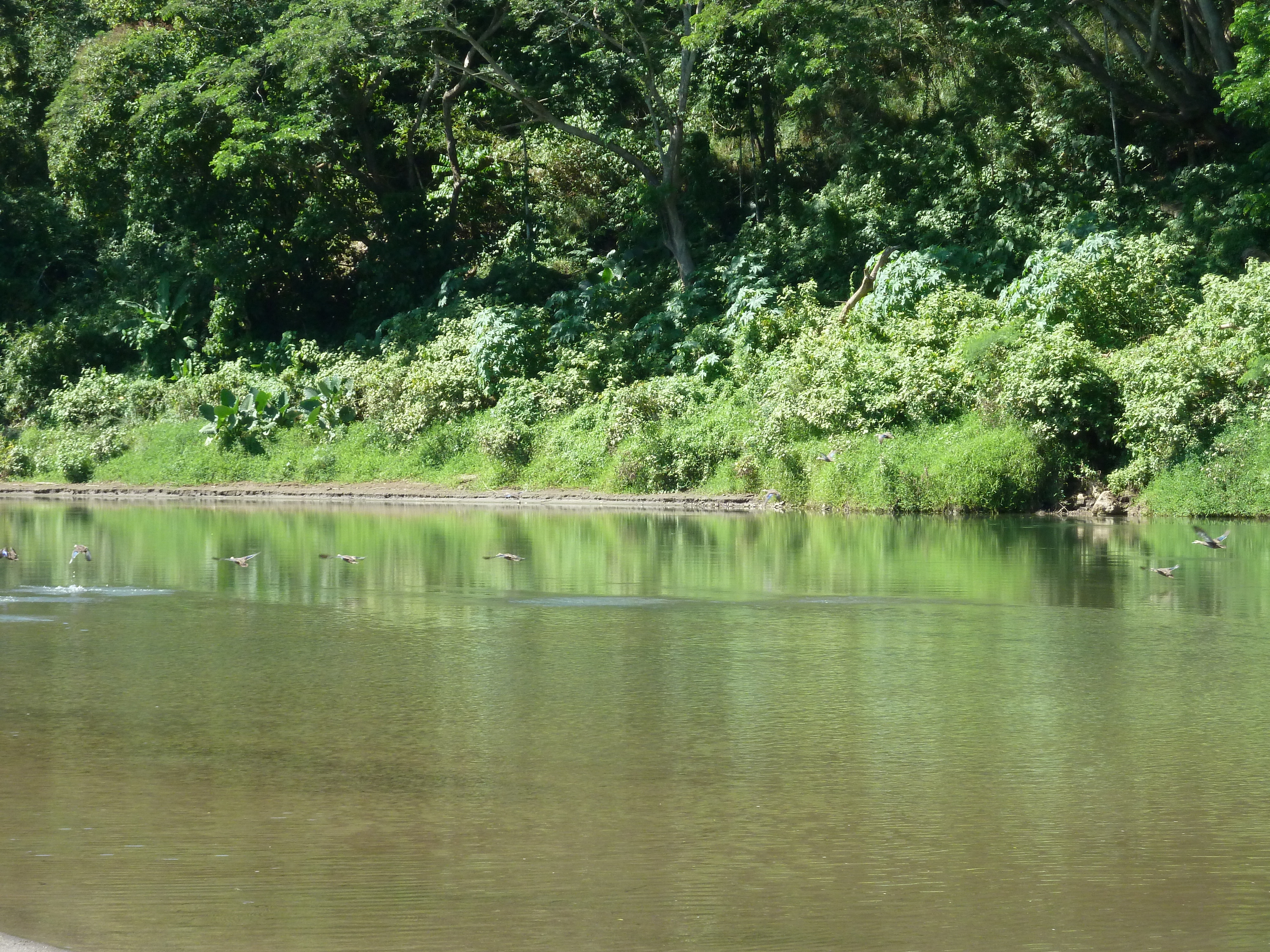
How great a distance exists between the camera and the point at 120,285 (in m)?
39.8

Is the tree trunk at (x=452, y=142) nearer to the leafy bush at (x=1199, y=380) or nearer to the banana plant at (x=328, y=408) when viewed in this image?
the banana plant at (x=328, y=408)

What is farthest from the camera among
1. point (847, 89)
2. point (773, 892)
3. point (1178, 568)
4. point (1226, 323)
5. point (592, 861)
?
point (847, 89)

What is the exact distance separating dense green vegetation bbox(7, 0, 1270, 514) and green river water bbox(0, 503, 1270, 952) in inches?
411

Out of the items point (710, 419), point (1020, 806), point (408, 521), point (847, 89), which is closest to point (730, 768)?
point (1020, 806)

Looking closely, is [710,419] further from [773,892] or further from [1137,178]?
[773,892]

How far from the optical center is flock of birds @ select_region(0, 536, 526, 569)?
16.1 metres

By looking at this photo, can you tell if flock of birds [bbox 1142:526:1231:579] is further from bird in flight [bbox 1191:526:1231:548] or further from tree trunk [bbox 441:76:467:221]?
tree trunk [bbox 441:76:467:221]

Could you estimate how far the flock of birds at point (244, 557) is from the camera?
16094mm

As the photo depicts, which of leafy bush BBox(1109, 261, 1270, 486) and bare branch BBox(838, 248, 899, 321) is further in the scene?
bare branch BBox(838, 248, 899, 321)

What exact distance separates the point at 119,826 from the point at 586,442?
919 inches

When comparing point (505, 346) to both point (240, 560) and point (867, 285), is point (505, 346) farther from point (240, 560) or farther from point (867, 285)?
point (240, 560)

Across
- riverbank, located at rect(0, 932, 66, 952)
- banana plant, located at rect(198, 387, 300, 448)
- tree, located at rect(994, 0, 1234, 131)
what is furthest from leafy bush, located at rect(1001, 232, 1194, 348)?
riverbank, located at rect(0, 932, 66, 952)

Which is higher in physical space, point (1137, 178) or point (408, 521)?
point (1137, 178)

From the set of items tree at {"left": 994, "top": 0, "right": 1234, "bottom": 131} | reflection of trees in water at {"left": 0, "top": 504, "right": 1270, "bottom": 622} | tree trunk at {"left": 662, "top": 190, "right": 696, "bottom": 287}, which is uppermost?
tree at {"left": 994, "top": 0, "right": 1234, "bottom": 131}
